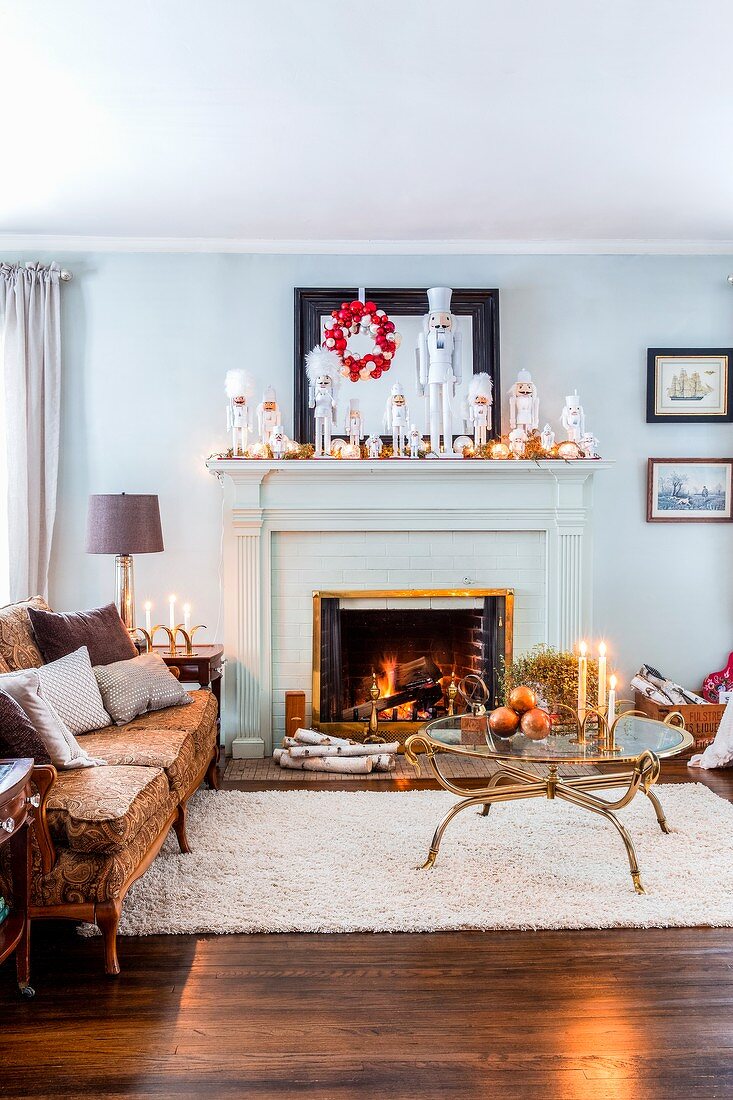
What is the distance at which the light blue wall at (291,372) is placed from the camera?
15.3 ft

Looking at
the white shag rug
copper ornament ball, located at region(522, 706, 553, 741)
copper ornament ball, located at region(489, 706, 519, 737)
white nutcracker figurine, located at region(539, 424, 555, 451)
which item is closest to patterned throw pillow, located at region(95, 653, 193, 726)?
the white shag rug

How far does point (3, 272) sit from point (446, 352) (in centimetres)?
250

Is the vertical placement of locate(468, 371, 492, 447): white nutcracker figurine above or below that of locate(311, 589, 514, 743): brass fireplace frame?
above

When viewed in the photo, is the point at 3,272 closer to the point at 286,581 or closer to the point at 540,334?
the point at 286,581

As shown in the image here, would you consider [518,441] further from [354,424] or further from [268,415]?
[268,415]

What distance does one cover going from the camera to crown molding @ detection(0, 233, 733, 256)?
459cm

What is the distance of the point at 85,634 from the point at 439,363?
2.31 meters

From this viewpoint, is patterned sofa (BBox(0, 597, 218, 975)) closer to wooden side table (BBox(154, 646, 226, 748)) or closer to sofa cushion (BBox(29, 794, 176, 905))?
sofa cushion (BBox(29, 794, 176, 905))

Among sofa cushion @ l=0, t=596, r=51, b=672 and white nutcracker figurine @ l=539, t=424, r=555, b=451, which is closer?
sofa cushion @ l=0, t=596, r=51, b=672

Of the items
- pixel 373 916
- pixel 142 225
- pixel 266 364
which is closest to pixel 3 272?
pixel 142 225

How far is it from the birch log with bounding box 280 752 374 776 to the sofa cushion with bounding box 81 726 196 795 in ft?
3.61

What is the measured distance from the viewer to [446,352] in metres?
4.42

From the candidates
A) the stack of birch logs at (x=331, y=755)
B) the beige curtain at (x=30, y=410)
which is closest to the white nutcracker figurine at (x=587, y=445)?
the stack of birch logs at (x=331, y=755)

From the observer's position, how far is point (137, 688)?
3.40 metres
